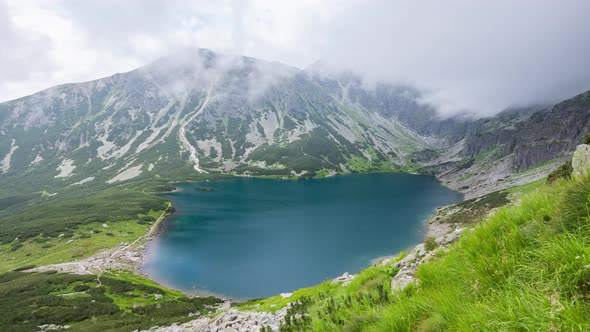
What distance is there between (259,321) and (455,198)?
396ft

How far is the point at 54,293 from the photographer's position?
1550 inches

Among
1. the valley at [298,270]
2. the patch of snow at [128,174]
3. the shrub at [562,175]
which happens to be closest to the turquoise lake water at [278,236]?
the valley at [298,270]

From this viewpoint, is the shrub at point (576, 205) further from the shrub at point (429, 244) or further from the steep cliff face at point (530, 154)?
the steep cliff face at point (530, 154)

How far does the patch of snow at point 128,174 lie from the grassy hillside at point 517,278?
197 m

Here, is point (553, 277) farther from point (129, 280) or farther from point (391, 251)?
point (391, 251)

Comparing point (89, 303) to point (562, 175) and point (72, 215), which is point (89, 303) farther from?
point (72, 215)

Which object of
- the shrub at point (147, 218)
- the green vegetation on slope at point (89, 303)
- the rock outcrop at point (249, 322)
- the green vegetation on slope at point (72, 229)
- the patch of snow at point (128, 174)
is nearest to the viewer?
the rock outcrop at point (249, 322)

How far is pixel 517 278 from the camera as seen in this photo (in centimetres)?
306

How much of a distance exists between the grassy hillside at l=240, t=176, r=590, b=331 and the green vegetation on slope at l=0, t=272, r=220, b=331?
1163 inches

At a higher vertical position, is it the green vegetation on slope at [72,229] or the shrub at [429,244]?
the green vegetation on slope at [72,229]

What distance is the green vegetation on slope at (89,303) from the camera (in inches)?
1158

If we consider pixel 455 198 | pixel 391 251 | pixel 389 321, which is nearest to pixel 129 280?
pixel 391 251

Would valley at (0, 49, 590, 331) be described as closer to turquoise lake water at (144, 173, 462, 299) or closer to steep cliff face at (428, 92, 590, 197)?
steep cliff face at (428, 92, 590, 197)

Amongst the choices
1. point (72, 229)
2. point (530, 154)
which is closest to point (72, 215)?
point (72, 229)
